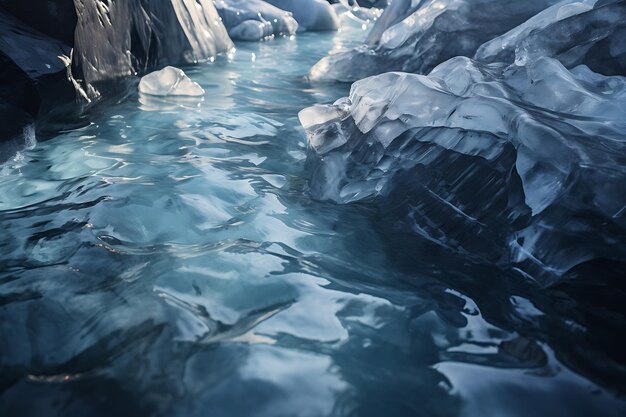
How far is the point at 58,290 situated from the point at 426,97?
1.52m

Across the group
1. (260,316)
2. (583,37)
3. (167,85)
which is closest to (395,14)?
(167,85)

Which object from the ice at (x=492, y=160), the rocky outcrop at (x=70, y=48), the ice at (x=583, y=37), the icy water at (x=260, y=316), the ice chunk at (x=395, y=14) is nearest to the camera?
the icy water at (x=260, y=316)

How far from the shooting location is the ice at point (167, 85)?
3.95 metres

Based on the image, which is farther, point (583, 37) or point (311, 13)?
point (311, 13)

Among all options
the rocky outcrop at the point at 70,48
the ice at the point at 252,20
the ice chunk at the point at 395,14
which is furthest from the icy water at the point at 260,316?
the ice at the point at 252,20

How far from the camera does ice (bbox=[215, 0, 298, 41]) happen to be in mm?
8125

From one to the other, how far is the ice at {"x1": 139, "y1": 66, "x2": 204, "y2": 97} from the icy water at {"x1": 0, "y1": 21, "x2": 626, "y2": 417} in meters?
1.94

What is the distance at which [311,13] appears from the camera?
34.4ft

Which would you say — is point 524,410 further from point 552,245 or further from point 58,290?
point 58,290

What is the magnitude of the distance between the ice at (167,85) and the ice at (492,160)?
179cm

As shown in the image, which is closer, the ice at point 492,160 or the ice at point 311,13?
the ice at point 492,160

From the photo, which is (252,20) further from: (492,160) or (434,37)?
(492,160)

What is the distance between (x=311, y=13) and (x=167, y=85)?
723cm

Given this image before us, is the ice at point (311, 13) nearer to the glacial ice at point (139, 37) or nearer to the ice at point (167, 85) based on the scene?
the glacial ice at point (139, 37)
